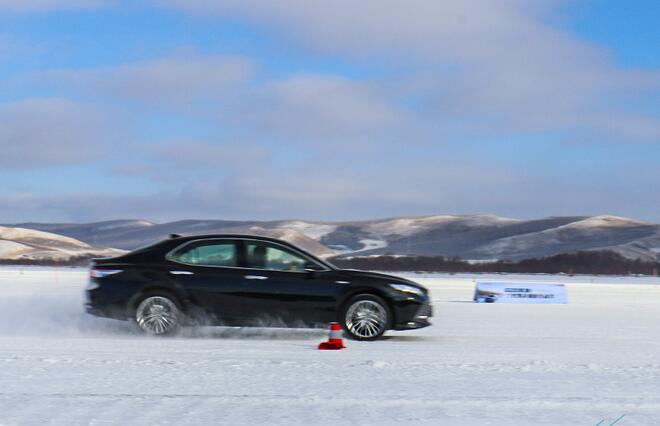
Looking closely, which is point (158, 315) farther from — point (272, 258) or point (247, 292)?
point (272, 258)

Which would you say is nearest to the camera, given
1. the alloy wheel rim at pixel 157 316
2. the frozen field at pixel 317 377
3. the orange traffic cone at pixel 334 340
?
the frozen field at pixel 317 377

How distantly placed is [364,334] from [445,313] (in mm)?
7435

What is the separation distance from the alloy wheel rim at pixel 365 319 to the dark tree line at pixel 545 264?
216ft

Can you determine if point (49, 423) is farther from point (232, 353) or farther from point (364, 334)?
point (364, 334)

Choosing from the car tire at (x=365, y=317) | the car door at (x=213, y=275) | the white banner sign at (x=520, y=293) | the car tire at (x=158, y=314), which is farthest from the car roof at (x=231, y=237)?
the white banner sign at (x=520, y=293)

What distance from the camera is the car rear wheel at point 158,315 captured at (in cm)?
1262

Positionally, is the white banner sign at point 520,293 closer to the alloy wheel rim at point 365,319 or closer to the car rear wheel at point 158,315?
the alloy wheel rim at point 365,319

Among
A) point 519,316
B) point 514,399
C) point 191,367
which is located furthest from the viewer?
point 519,316

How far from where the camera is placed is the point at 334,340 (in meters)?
11.5

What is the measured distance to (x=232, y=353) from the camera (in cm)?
1064

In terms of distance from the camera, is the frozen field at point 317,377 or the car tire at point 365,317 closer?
the frozen field at point 317,377

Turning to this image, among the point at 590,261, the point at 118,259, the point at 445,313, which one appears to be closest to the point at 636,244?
the point at 590,261

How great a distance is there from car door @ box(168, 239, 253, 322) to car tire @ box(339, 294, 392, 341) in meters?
1.44

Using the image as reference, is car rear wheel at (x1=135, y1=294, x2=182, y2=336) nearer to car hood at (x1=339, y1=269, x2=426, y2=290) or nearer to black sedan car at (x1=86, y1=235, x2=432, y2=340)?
black sedan car at (x1=86, y1=235, x2=432, y2=340)
